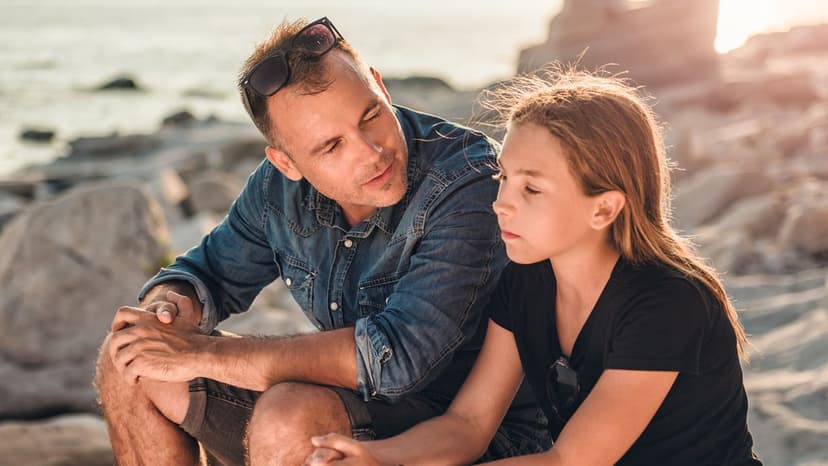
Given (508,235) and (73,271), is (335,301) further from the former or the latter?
(73,271)

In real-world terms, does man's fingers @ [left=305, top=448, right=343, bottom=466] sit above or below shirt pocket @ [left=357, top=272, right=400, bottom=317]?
below

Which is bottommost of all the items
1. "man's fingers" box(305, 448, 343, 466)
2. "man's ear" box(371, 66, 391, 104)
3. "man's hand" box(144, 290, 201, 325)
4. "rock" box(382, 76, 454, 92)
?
"man's fingers" box(305, 448, 343, 466)

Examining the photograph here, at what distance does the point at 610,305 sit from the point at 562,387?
29 cm

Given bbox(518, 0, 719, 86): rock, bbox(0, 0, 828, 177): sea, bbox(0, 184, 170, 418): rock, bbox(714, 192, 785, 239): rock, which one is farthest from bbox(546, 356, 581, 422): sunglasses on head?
bbox(518, 0, 719, 86): rock

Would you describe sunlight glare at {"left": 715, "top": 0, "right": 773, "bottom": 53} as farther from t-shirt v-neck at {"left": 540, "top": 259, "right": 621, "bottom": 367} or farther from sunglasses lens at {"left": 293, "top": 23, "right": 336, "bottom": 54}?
t-shirt v-neck at {"left": 540, "top": 259, "right": 621, "bottom": 367}

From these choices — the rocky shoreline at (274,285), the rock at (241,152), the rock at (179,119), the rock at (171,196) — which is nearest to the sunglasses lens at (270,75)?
the rocky shoreline at (274,285)

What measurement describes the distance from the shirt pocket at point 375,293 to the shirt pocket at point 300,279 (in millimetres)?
250

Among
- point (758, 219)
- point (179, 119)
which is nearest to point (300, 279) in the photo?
point (758, 219)

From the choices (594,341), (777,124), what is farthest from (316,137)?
(777,124)

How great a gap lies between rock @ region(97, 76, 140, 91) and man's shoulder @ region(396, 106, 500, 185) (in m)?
26.4

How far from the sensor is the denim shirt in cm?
278

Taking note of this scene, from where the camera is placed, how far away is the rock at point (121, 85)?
92.0ft

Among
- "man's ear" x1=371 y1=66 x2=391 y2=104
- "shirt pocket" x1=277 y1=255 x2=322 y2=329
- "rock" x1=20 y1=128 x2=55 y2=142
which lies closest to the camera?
"man's ear" x1=371 y1=66 x2=391 y2=104

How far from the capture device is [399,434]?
2.72 meters
